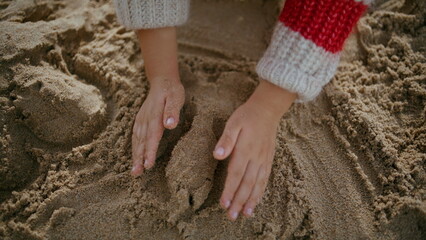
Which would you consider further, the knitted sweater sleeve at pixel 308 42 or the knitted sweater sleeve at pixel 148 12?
the knitted sweater sleeve at pixel 148 12

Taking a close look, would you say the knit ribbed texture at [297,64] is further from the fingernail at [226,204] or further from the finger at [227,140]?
the fingernail at [226,204]

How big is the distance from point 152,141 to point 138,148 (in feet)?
0.18

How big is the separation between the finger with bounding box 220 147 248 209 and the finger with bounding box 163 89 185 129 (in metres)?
0.22

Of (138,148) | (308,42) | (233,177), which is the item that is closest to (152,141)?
(138,148)

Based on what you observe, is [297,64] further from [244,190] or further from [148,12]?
[148,12]

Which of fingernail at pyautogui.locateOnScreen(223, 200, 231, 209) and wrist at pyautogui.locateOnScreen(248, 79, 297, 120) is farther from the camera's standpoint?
wrist at pyautogui.locateOnScreen(248, 79, 297, 120)

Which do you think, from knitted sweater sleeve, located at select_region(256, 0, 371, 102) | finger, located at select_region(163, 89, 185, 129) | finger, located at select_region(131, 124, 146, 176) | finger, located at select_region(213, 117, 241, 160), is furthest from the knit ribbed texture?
finger, located at select_region(131, 124, 146, 176)

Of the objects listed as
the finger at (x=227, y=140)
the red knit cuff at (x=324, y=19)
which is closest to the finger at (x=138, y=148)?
the finger at (x=227, y=140)

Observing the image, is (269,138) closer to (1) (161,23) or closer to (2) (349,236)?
(2) (349,236)

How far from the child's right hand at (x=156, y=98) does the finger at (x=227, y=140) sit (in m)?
0.16

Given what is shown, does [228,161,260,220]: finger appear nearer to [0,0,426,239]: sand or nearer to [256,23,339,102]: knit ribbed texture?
[0,0,426,239]: sand

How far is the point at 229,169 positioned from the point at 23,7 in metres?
1.08

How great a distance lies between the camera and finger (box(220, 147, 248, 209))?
1098 mm

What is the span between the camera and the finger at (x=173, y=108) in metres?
1.17
